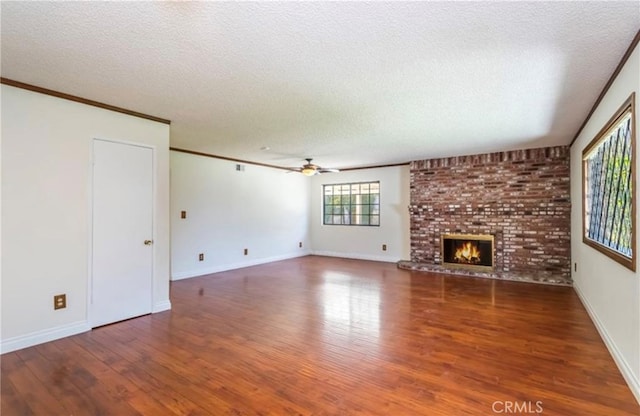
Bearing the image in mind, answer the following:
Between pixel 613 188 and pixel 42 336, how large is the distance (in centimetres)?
552

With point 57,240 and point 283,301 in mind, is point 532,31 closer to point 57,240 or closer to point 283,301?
point 283,301

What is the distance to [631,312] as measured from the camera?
7.48 feet

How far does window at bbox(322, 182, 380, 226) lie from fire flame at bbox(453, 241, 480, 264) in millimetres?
2029

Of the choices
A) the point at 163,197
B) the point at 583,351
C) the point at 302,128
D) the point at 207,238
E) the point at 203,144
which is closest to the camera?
the point at 583,351

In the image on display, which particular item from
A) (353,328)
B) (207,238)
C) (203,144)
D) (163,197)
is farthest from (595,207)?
(207,238)

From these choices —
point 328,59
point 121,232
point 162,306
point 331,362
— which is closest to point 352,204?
point 162,306

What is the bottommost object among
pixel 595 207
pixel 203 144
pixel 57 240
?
pixel 57 240

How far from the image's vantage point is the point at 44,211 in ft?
9.94

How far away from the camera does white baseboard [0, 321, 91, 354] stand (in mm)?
2801

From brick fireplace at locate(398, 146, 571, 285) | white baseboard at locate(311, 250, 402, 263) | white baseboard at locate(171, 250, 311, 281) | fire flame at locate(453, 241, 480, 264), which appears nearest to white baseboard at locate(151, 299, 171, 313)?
white baseboard at locate(171, 250, 311, 281)

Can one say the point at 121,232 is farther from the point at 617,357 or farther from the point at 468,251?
the point at 468,251

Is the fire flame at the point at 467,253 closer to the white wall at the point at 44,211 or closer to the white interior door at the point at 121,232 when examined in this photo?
the white interior door at the point at 121,232

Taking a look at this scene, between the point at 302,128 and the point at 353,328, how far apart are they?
8.62ft

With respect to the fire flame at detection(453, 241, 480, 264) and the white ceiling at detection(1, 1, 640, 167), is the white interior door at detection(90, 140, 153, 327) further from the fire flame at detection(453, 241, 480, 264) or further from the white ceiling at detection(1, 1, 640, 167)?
the fire flame at detection(453, 241, 480, 264)
